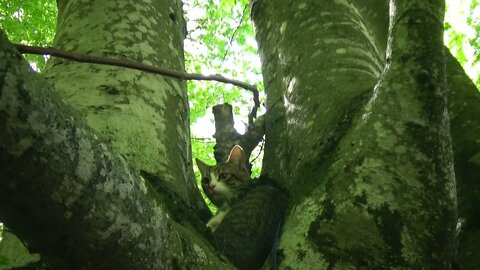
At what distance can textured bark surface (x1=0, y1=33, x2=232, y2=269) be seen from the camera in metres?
0.71

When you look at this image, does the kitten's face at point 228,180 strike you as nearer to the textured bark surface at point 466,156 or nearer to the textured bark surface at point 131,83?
the textured bark surface at point 131,83

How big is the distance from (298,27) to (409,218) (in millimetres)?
1508

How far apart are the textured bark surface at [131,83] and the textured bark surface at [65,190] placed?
2.12 feet

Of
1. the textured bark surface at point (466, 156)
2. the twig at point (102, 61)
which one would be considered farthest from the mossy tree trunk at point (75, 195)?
the textured bark surface at point (466, 156)

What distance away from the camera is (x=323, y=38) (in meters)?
2.44

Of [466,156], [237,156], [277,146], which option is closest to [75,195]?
[277,146]

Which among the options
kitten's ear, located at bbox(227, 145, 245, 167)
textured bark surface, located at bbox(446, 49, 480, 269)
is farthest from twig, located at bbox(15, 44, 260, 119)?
kitten's ear, located at bbox(227, 145, 245, 167)

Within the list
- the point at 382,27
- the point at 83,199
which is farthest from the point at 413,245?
the point at 382,27

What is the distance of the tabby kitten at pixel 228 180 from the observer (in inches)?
134

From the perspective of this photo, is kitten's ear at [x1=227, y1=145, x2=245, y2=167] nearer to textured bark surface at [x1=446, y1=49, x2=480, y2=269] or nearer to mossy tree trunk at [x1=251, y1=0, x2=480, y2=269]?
mossy tree trunk at [x1=251, y1=0, x2=480, y2=269]

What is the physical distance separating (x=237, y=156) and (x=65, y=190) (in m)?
2.62

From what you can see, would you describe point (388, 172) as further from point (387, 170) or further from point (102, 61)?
point (102, 61)

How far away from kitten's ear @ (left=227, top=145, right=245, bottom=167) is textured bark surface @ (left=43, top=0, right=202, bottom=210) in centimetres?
99

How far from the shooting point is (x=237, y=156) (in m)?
3.40
